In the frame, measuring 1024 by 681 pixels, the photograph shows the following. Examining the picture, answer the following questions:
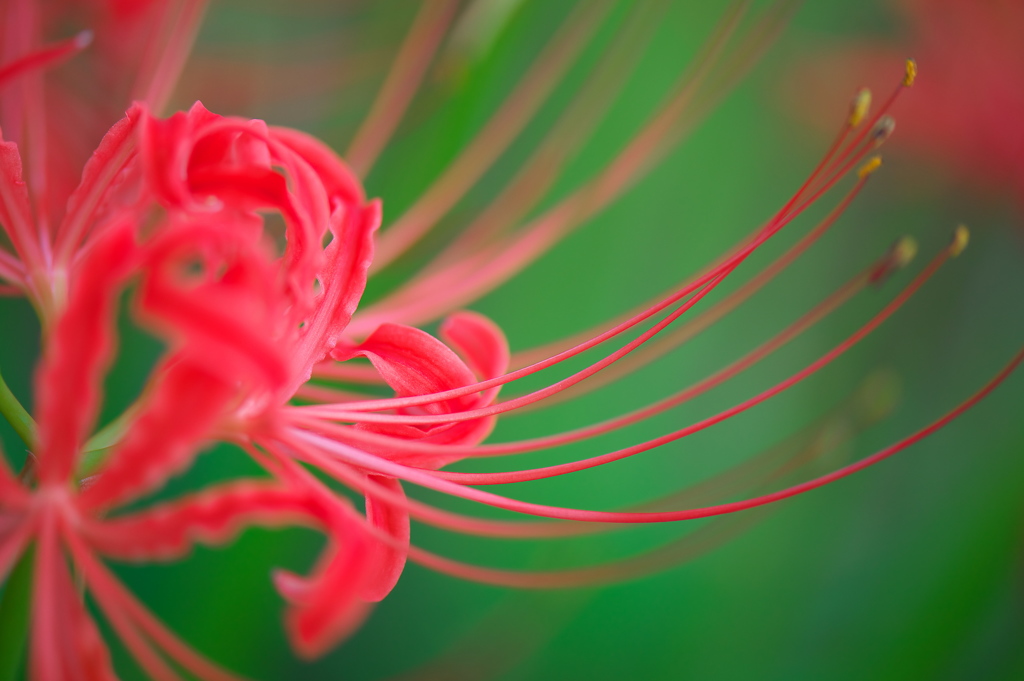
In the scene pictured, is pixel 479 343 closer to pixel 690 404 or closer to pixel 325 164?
pixel 325 164

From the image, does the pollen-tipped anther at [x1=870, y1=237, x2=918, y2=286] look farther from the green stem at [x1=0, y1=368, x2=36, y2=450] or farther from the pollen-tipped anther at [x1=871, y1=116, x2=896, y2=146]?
the green stem at [x1=0, y1=368, x2=36, y2=450]

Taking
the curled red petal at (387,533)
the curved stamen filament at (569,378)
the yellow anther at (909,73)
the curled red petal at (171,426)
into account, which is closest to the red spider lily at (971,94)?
the yellow anther at (909,73)

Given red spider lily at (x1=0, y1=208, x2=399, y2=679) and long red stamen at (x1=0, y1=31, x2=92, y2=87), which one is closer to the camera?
red spider lily at (x1=0, y1=208, x2=399, y2=679)

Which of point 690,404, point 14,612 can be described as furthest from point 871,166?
point 690,404

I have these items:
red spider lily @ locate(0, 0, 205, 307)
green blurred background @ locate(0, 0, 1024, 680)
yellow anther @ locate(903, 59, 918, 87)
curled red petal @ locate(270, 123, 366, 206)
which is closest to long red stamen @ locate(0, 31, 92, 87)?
red spider lily @ locate(0, 0, 205, 307)

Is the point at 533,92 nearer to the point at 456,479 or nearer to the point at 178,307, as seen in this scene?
the point at 456,479

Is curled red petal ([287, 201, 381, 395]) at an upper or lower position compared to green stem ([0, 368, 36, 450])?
upper
